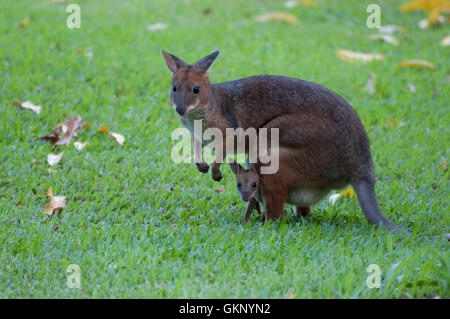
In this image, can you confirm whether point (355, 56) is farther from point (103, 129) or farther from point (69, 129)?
point (69, 129)

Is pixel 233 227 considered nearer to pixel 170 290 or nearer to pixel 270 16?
pixel 170 290

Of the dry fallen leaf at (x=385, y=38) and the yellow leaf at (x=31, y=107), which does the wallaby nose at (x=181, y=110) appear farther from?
the dry fallen leaf at (x=385, y=38)

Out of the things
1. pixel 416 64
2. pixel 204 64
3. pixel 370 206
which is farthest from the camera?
pixel 416 64

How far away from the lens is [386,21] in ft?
34.2

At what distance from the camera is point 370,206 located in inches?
181

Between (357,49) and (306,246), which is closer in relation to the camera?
(306,246)

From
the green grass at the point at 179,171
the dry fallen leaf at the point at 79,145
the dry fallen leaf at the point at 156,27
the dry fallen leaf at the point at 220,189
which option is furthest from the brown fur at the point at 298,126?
the dry fallen leaf at the point at 156,27

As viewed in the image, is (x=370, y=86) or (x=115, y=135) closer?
(x=115, y=135)

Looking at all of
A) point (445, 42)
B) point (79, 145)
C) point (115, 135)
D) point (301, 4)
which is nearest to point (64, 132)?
point (79, 145)

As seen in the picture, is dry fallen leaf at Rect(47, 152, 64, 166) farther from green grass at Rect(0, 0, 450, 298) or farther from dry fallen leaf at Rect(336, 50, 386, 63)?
dry fallen leaf at Rect(336, 50, 386, 63)

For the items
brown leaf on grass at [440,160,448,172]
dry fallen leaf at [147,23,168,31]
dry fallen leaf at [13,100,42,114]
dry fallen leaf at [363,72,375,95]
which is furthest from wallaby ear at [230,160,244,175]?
dry fallen leaf at [147,23,168,31]

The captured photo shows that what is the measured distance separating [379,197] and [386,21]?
5799mm
